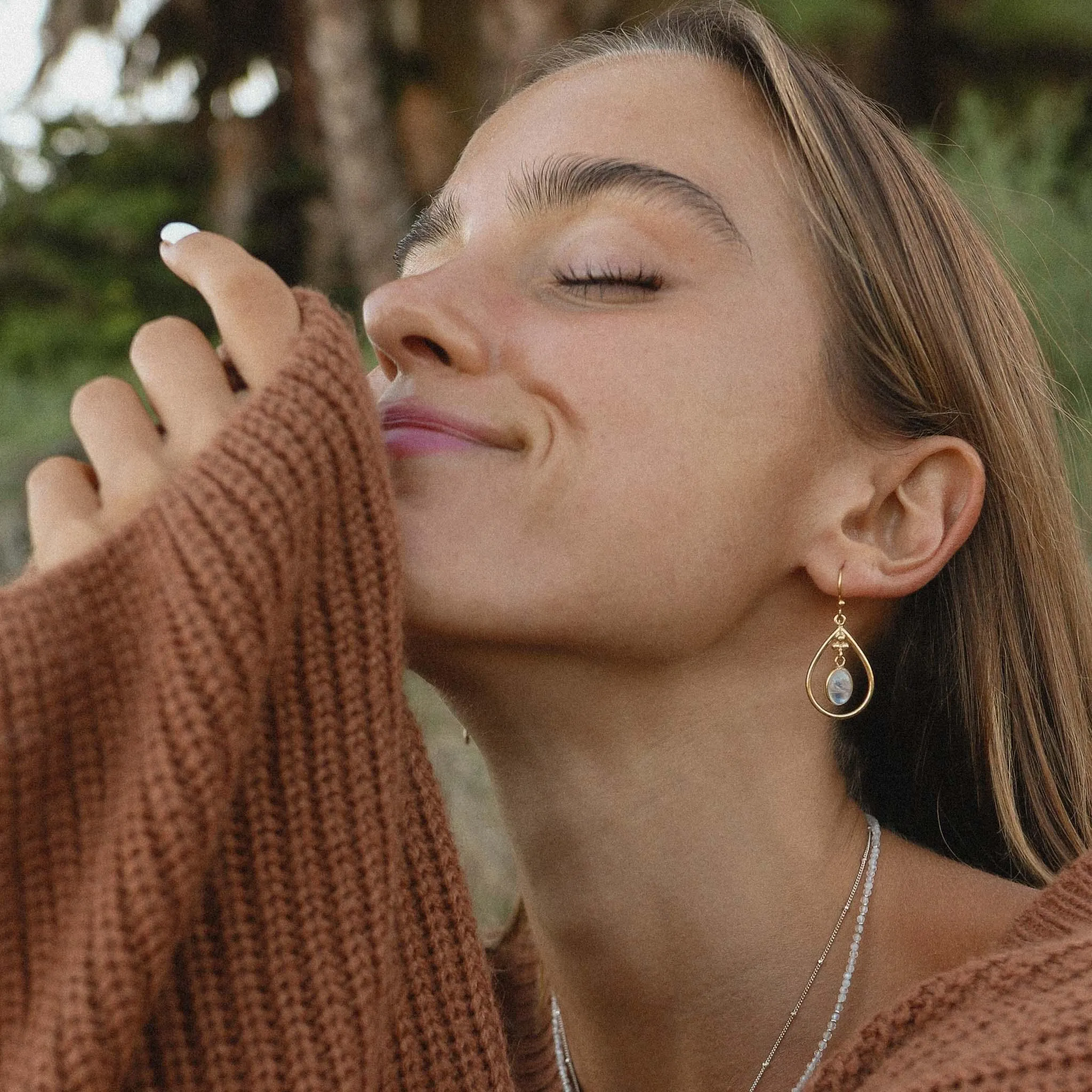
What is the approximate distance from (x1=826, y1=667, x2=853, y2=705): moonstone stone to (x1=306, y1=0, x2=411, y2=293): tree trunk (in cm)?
496

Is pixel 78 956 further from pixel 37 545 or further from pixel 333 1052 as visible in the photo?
pixel 37 545

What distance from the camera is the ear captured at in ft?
6.14

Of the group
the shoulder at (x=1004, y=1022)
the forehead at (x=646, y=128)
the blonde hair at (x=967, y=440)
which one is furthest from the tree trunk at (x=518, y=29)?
the shoulder at (x=1004, y=1022)

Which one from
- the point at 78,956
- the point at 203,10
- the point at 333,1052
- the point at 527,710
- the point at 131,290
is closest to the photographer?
the point at 78,956

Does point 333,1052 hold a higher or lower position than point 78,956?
lower

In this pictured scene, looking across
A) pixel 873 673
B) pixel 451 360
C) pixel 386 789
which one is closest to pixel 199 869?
pixel 386 789

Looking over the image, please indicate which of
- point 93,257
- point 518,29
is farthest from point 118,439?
point 93,257

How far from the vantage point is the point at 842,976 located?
196 cm

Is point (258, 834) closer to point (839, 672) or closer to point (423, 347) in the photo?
point (423, 347)

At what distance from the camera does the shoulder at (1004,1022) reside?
1.28 m

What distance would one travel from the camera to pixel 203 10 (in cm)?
794

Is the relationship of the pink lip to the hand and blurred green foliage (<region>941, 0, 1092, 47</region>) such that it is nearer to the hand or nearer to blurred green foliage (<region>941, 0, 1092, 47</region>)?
the hand

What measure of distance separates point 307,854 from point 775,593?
862 millimetres

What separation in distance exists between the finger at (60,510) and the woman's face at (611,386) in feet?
1.27
